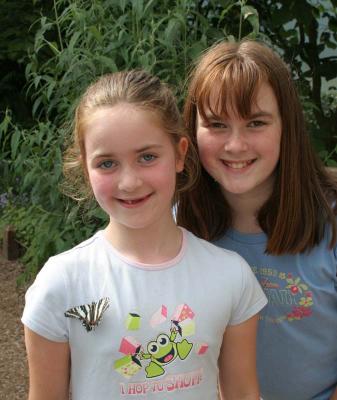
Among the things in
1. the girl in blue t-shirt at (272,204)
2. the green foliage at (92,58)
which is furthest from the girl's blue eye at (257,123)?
the green foliage at (92,58)

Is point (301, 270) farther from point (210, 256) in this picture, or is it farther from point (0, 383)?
point (0, 383)

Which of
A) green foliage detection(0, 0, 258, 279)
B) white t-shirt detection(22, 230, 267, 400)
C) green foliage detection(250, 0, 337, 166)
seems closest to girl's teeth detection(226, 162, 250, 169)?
white t-shirt detection(22, 230, 267, 400)

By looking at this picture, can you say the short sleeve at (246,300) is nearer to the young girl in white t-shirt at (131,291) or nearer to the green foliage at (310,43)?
the young girl in white t-shirt at (131,291)

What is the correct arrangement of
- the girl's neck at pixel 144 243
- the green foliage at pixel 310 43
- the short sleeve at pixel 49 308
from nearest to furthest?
the short sleeve at pixel 49 308
the girl's neck at pixel 144 243
the green foliage at pixel 310 43

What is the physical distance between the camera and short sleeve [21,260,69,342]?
147cm

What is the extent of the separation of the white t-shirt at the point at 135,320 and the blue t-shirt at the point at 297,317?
301 millimetres

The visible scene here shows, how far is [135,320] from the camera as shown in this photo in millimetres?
1503

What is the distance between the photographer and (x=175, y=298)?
1.54 meters

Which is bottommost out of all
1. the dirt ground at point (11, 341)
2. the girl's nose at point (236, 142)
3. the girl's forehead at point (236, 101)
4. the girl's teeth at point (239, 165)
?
the dirt ground at point (11, 341)

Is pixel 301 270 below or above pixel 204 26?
below

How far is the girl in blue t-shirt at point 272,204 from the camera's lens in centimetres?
178

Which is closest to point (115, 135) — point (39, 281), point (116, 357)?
point (39, 281)

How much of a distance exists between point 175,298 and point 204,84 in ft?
1.96

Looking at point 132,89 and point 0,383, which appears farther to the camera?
point 0,383
